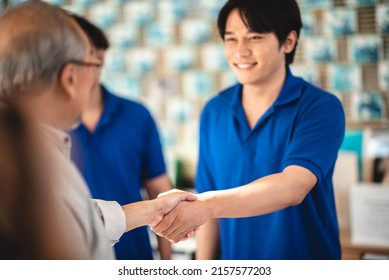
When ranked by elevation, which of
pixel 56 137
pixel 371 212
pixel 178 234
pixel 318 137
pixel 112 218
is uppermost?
pixel 56 137

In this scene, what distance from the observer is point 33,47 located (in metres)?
0.83

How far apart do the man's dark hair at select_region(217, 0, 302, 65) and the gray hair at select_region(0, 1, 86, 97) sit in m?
0.52

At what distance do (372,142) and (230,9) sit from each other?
121 centimetres

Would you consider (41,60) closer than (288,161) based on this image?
Yes

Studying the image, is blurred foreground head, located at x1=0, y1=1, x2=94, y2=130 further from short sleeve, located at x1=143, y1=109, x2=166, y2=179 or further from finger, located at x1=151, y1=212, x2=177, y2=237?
short sleeve, located at x1=143, y1=109, x2=166, y2=179

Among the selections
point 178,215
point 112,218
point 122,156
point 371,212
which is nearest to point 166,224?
point 178,215

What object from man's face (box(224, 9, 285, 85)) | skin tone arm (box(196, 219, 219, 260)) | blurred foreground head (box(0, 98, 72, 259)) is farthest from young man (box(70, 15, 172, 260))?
blurred foreground head (box(0, 98, 72, 259))

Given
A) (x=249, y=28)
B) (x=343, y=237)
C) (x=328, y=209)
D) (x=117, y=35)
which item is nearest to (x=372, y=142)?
(x=343, y=237)

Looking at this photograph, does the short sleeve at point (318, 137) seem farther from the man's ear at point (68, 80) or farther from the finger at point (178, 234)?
the man's ear at point (68, 80)

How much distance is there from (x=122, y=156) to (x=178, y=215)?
1.40ft

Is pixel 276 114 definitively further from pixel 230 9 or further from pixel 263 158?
pixel 230 9

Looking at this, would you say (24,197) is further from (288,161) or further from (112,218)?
(288,161)

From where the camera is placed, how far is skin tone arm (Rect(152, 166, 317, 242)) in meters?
1.16

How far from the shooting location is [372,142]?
7.20ft
